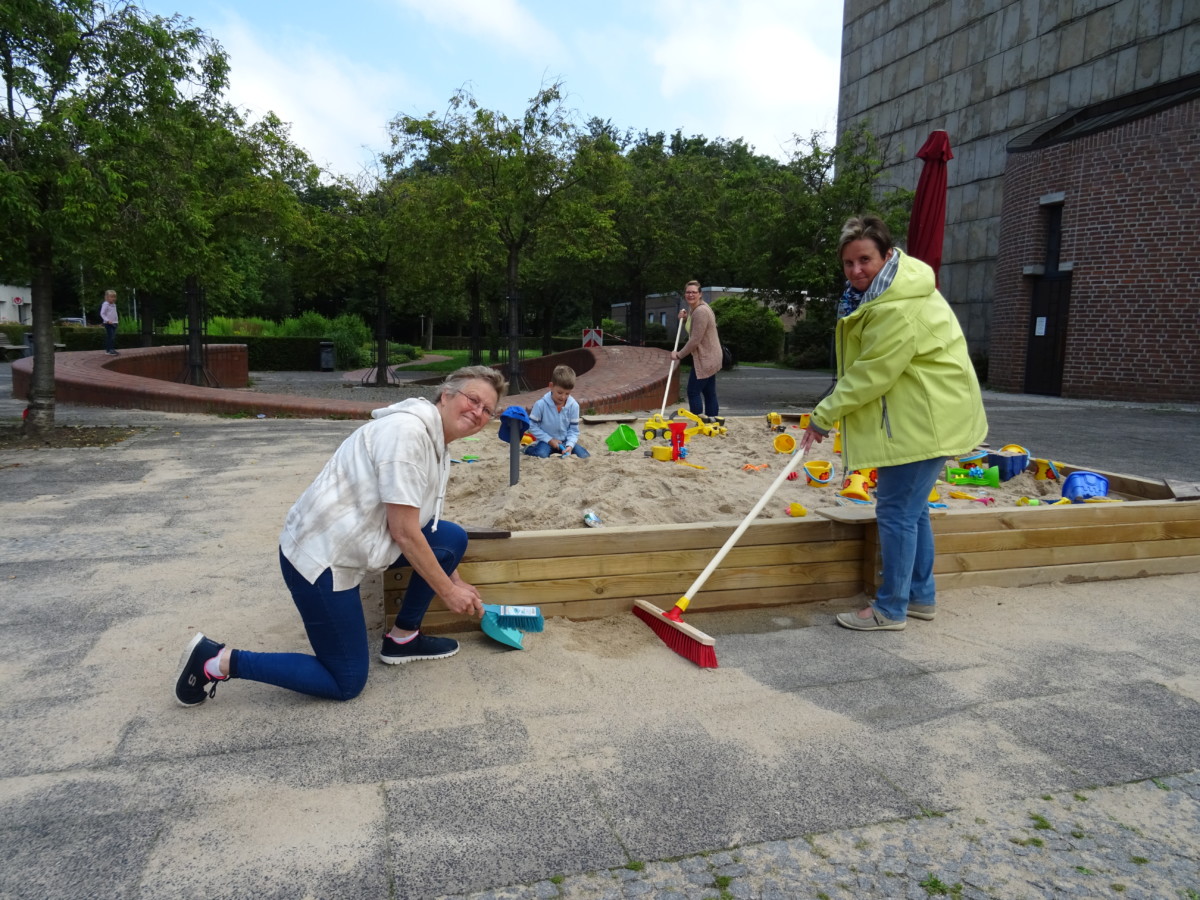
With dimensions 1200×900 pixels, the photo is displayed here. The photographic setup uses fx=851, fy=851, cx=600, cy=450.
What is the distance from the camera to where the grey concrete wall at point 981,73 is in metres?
18.3

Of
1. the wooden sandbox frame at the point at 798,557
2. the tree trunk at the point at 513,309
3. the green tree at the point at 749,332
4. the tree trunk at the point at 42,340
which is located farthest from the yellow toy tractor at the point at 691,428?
the green tree at the point at 749,332

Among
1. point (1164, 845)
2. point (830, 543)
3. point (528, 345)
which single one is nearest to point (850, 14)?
point (528, 345)

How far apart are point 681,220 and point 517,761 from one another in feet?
77.4

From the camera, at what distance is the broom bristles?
3426mm

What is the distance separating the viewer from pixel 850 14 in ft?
94.6

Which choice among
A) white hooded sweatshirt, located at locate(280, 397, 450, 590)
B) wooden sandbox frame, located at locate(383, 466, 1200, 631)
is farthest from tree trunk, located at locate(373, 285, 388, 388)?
white hooded sweatshirt, located at locate(280, 397, 450, 590)

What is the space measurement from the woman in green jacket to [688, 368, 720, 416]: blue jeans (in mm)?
5507

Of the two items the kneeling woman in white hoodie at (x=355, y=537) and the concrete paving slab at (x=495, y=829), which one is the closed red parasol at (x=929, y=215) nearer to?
the kneeling woman in white hoodie at (x=355, y=537)

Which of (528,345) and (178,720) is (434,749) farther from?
(528,345)

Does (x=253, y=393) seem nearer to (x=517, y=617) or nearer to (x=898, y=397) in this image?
(x=517, y=617)

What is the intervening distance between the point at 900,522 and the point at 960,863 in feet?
5.87

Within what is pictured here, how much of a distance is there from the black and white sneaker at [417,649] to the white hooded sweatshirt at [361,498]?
2.04 feet

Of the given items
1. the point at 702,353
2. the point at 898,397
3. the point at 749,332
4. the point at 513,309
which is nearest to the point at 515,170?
the point at 513,309

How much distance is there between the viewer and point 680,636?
→ 357 centimetres
